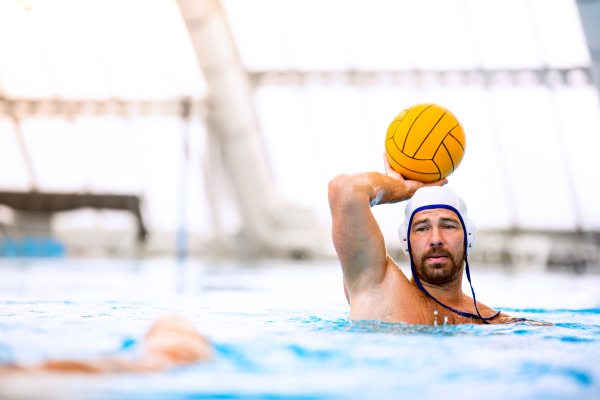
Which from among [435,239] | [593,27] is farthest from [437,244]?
[593,27]

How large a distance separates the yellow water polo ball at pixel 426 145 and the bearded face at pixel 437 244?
269 mm

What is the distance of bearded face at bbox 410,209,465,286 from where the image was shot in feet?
8.68

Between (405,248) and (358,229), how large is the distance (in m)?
0.36

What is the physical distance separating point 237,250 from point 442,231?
13651mm

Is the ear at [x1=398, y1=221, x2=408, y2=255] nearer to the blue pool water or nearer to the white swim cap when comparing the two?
the white swim cap

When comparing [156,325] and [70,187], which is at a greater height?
[70,187]

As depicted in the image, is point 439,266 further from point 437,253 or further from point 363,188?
point 363,188

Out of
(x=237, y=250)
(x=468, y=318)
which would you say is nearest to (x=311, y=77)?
(x=237, y=250)

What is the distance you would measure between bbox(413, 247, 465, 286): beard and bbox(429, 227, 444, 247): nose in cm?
2

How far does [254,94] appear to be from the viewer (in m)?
14.5

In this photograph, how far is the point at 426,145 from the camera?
2.83m

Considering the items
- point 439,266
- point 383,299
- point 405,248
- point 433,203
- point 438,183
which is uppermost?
point 438,183

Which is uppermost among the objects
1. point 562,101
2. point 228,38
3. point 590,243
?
point 228,38

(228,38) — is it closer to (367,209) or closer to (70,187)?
(70,187)
